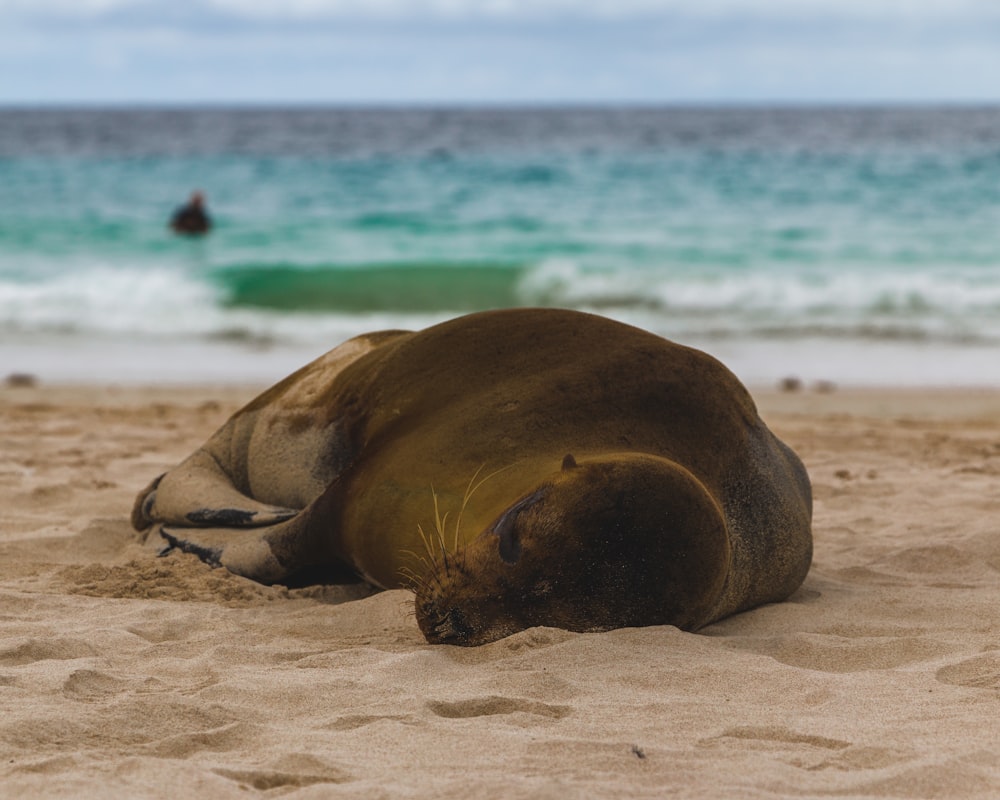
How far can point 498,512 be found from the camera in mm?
3500

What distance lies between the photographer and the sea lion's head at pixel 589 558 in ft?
10.7

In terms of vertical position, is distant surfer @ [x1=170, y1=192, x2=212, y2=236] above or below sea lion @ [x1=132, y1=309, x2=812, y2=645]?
above

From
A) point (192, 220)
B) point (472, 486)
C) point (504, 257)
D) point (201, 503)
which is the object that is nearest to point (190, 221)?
point (192, 220)

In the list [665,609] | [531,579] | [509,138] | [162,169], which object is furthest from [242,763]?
[509,138]

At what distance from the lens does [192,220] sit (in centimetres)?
1983

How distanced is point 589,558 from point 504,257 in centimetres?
1478

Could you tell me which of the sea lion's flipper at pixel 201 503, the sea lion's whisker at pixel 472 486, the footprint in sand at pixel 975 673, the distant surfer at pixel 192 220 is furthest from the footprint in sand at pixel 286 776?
the distant surfer at pixel 192 220

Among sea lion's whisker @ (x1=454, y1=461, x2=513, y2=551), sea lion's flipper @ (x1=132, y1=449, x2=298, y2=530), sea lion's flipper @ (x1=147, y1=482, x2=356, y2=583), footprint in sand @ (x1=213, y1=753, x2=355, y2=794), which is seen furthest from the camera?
sea lion's flipper @ (x1=132, y1=449, x2=298, y2=530)

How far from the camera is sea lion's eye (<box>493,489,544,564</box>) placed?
328 centimetres

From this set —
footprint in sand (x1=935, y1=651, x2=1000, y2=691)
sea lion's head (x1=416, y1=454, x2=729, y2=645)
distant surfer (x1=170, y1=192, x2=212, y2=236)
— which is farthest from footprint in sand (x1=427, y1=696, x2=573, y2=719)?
distant surfer (x1=170, y1=192, x2=212, y2=236)

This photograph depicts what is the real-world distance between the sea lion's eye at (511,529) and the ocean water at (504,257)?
690cm

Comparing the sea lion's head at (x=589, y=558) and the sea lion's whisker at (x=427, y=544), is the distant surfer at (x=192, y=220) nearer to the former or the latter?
the sea lion's whisker at (x=427, y=544)

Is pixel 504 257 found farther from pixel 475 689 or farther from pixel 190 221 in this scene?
pixel 475 689

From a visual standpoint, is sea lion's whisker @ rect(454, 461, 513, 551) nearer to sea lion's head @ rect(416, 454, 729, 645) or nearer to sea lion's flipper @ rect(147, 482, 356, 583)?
sea lion's head @ rect(416, 454, 729, 645)
